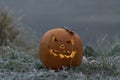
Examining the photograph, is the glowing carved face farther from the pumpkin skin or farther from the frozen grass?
the frozen grass

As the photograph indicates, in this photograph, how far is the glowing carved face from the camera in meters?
5.10

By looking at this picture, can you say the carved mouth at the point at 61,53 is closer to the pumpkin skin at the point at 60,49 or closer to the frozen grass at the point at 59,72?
the pumpkin skin at the point at 60,49

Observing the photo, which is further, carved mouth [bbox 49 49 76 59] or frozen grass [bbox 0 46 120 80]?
carved mouth [bbox 49 49 76 59]

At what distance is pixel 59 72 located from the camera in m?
4.73

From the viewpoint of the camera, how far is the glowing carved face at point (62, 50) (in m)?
5.10

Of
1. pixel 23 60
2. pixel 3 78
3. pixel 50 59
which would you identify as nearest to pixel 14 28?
pixel 23 60

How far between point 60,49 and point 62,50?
3 cm

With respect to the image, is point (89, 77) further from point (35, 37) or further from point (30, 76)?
point (35, 37)

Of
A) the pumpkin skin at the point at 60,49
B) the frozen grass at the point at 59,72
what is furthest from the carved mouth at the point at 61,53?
the frozen grass at the point at 59,72

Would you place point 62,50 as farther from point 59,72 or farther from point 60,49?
point 59,72

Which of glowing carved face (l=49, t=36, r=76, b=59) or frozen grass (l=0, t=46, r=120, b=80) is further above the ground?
glowing carved face (l=49, t=36, r=76, b=59)

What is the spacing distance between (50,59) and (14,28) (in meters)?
4.26

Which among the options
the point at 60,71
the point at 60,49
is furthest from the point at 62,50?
the point at 60,71

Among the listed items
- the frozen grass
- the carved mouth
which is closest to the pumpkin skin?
the carved mouth
